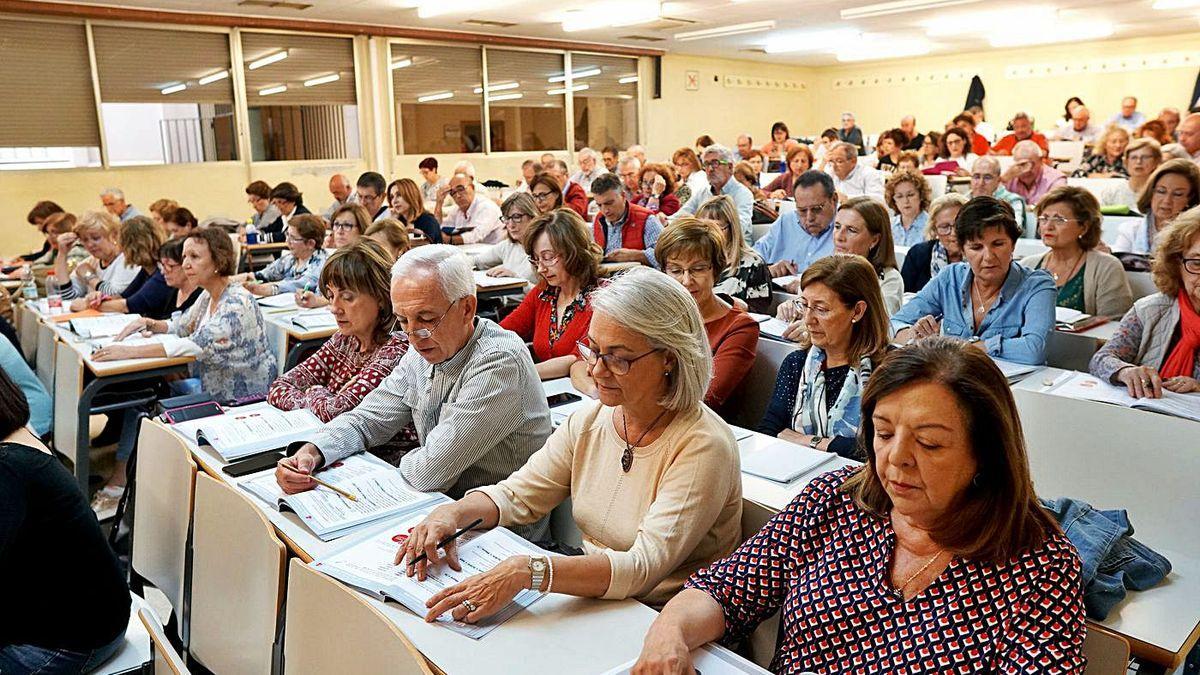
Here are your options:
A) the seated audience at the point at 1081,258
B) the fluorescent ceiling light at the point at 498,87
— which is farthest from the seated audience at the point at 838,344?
the fluorescent ceiling light at the point at 498,87

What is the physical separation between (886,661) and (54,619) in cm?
164

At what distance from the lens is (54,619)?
170 centimetres

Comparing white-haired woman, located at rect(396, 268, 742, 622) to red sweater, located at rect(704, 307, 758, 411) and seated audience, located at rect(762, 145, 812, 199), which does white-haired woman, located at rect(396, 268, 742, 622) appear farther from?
seated audience, located at rect(762, 145, 812, 199)

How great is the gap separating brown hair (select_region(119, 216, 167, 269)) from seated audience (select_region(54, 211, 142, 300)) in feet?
0.62

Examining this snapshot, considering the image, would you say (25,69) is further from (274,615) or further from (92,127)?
(274,615)

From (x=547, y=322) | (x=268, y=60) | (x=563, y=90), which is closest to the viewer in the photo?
(x=547, y=322)

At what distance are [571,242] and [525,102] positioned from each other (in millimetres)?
9157

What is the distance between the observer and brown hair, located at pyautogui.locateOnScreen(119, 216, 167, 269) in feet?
16.3

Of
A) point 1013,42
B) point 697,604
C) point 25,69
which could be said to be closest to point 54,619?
point 697,604

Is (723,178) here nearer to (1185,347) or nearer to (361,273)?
(1185,347)

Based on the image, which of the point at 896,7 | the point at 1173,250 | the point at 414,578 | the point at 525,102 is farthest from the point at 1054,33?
the point at 414,578

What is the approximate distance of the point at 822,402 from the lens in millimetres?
2492

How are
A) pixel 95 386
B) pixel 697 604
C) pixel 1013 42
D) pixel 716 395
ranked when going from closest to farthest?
pixel 697 604, pixel 716 395, pixel 95 386, pixel 1013 42

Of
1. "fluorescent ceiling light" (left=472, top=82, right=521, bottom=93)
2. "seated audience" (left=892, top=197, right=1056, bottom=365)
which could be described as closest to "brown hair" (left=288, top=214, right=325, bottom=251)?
"seated audience" (left=892, top=197, right=1056, bottom=365)
